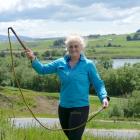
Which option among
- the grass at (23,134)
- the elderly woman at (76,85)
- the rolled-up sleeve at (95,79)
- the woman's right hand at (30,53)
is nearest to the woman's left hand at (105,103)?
the elderly woman at (76,85)

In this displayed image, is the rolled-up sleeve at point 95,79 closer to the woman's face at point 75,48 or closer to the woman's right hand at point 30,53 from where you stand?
the woman's face at point 75,48

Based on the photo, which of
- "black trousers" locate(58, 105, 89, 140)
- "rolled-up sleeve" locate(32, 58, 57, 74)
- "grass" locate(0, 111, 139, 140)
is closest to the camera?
"grass" locate(0, 111, 139, 140)

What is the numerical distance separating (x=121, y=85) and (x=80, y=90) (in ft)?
207

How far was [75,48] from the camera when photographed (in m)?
6.94

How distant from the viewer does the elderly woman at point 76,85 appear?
691 cm

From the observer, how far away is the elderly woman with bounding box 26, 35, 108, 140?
6906 mm

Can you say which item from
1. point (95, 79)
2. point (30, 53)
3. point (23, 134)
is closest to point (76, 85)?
point (95, 79)

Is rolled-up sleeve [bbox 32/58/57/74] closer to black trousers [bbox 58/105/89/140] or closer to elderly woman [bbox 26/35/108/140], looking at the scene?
elderly woman [bbox 26/35/108/140]

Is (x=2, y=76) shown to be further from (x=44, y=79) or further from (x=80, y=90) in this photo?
(x=80, y=90)

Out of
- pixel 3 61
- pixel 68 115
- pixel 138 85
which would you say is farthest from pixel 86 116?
pixel 3 61

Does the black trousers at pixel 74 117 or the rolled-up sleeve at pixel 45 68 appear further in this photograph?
the rolled-up sleeve at pixel 45 68

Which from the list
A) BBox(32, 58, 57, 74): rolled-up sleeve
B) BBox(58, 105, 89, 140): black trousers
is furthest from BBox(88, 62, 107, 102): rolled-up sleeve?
BBox(32, 58, 57, 74): rolled-up sleeve

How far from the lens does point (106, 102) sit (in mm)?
6809

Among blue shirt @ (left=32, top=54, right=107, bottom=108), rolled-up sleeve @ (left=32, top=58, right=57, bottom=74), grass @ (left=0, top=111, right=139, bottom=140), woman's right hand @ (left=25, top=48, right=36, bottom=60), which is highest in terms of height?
woman's right hand @ (left=25, top=48, right=36, bottom=60)
